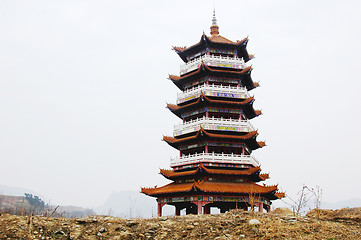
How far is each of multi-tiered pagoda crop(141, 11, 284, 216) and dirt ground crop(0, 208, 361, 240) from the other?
1157 centimetres

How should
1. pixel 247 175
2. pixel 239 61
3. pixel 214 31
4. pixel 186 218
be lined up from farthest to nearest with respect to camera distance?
pixel 214 31 < pixel 239 61 < pixel 247 175 < pixel 186 218

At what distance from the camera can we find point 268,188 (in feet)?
83.9

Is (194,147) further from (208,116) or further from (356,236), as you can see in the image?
(356,236)

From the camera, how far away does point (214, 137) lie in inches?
1069

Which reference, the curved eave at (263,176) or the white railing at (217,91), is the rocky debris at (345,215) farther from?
the white railing at (217,91)

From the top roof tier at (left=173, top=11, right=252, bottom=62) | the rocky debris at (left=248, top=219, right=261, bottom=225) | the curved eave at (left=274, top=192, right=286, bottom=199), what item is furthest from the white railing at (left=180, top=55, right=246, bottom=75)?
the rocky debris at (left=248, top=219, right=261, bottom=225)

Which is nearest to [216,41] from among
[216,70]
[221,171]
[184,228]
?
[216,70]

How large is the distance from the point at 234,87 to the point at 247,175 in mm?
8407

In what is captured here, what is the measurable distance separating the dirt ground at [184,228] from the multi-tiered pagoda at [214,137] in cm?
1157

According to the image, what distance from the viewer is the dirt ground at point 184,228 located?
10.7 meters

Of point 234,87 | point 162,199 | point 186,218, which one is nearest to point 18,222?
point 186,218

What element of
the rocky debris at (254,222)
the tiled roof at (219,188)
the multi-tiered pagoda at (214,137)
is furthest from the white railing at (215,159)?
the rocky debris at (254,222)

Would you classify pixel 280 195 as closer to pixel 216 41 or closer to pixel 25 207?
pixel 216 41

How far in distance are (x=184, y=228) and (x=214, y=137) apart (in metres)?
15.7
